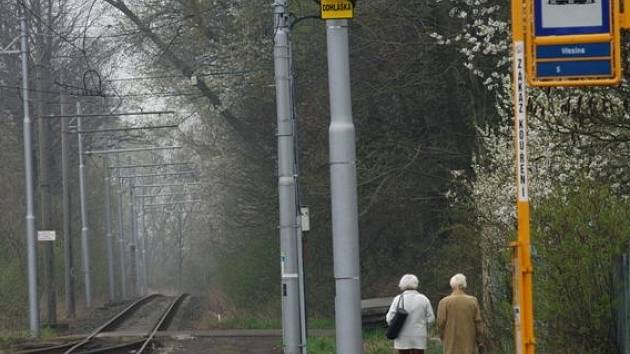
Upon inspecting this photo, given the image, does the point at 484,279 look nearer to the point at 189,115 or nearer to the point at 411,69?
the point at 411,69

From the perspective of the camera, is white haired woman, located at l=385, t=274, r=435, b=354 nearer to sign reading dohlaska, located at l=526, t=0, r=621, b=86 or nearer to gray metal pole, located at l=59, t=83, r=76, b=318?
sign reading dohlaska, located at l=526, t=0, r=621, b=86

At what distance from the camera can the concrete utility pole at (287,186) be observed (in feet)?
71.7

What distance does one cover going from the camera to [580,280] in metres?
14.5

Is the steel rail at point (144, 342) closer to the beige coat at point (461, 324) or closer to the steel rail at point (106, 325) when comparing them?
the steel rail at point (106, 325)

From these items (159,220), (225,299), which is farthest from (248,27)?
(159,220)

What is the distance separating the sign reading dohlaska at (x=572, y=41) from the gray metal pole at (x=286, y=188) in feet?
43.2

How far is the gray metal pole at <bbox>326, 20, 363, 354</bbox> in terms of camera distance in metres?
11.1

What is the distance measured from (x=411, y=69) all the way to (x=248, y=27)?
6.99 metres

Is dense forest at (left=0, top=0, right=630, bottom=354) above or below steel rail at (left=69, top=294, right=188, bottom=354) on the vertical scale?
above

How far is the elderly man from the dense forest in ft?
2.59

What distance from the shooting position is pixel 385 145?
31.7 metres

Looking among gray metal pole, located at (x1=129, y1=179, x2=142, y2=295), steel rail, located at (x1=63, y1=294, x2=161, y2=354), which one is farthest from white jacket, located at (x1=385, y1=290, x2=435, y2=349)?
gray metal pole, located at (x1=129, y1=179, x2=142, y2=295)

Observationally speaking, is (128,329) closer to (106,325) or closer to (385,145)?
(106,325)

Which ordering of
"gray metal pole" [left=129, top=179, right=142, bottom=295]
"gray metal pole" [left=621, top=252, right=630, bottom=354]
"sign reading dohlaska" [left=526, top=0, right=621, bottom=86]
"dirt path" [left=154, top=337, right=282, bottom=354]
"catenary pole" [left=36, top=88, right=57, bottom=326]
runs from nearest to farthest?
"sign reading dohlaska" [left=526, top=0, right=621, bottom=86], "gray metal pole" [left=621, top=252, right=630, bottom=354], "dirt path" [left=154, top=337, right=282, bottom=354], "catenary pole" [left=36, top=88, right=57, bottom=326], "gray metal pole" [left=129, top=179, right=142, bottom=295]
